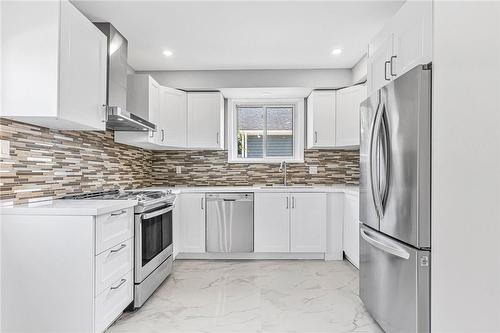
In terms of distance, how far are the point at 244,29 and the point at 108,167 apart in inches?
75.8

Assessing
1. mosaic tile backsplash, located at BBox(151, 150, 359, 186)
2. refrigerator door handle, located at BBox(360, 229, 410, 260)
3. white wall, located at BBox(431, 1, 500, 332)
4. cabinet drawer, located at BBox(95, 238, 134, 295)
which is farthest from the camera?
mosaic tile backsplash, located at BBox(151, 150, 359, 186)

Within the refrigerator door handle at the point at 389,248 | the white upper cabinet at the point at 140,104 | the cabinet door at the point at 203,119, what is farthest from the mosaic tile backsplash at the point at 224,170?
the refrigerator door handle at the point at 389,248

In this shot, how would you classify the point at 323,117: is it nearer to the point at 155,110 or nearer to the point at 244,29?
the point at 244,29

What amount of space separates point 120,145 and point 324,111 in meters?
2.48

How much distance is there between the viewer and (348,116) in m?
4.09

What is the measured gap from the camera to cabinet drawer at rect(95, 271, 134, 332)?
1.96 meters

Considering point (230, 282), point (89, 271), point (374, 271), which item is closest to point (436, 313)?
point (374, 271)

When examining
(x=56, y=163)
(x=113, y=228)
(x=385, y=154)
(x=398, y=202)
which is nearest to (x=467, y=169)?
(x=398, y=202)

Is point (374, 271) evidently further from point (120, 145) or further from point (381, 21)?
point (120, 145)

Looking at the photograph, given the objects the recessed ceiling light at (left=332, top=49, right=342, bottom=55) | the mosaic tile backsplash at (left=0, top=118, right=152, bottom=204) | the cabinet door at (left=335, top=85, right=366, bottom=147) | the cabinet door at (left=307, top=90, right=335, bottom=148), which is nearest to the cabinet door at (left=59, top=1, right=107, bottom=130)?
the mosaic tile backsplash at (left=0, top=118, right=152, bottom=204)

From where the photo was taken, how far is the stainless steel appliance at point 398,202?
1690mm

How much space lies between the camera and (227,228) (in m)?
3.98

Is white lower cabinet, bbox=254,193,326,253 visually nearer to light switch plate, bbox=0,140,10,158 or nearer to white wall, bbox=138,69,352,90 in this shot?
white wall, bbox=138,69,352,90

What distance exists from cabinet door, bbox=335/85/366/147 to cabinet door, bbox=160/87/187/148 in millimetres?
1950
